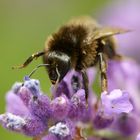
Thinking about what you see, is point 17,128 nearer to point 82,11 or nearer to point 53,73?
point 53,73

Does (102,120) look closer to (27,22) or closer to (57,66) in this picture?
(57,66)

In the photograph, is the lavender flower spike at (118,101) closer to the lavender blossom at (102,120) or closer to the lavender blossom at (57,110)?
the lavender blossom at (57,110)

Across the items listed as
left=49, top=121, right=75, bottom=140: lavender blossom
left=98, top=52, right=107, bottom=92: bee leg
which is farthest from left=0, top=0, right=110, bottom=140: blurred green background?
left=49, top=121, right=75, bottom=140: lavender blossom

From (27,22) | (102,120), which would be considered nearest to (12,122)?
(102,120)

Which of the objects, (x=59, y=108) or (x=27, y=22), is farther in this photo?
(x=27, y=22)

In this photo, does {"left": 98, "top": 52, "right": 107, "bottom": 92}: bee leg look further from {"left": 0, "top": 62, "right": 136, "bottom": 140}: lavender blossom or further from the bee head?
the bee head

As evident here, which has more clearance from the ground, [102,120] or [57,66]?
[57,66]
